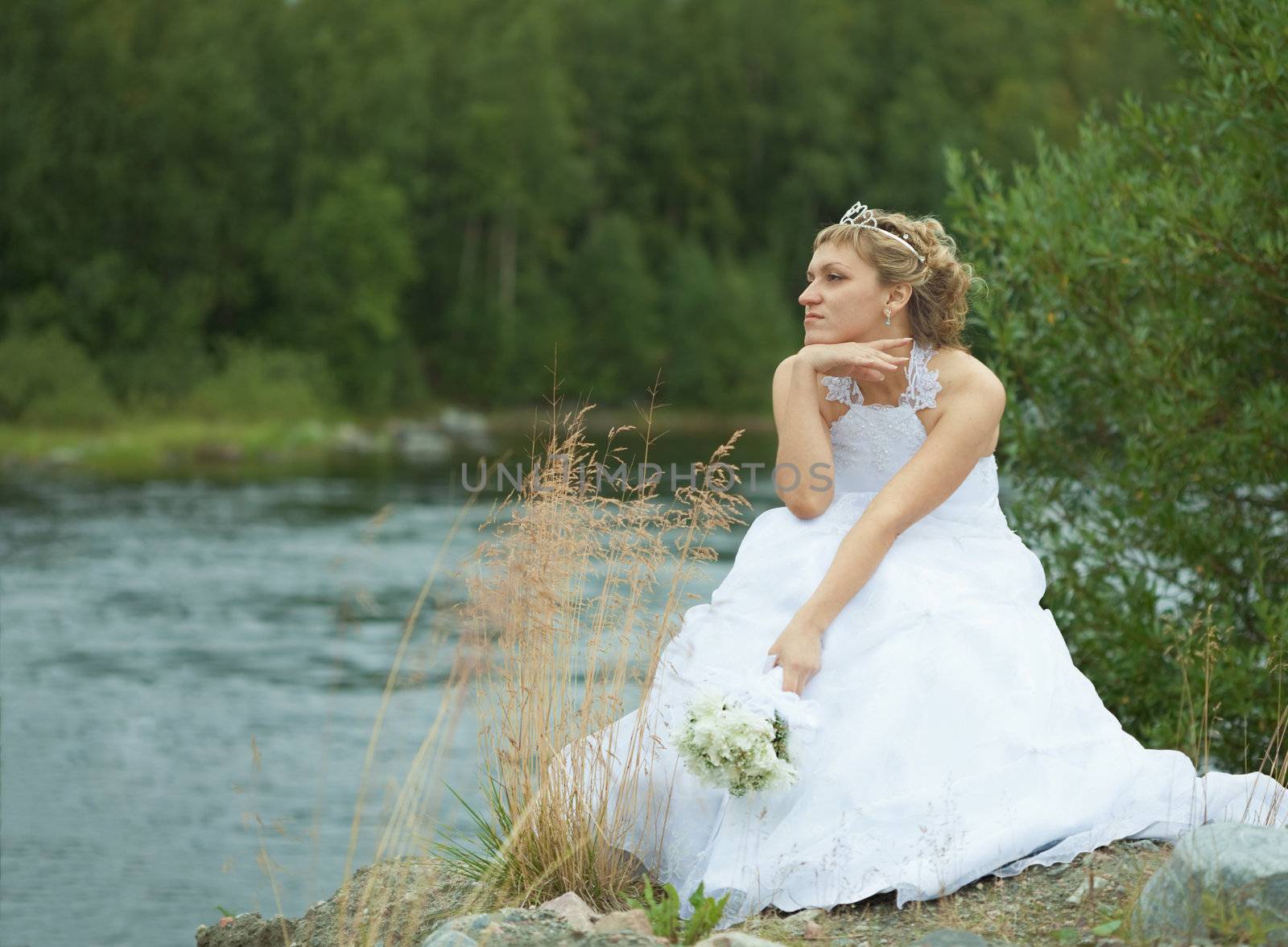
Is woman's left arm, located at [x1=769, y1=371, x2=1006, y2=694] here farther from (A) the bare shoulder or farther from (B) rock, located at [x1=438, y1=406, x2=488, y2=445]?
(B) rock, located at [x1=438, y1=406, x2=488, y2=445]

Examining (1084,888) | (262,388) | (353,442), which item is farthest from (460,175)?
(1084,888)

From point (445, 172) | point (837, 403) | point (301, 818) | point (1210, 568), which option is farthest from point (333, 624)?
point (445, 172)

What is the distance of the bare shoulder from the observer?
4.13m

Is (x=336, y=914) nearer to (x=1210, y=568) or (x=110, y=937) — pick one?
(x=110, y=937)

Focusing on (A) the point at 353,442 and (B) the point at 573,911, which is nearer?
(B) the point at 573,911

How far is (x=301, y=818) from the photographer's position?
850 cm

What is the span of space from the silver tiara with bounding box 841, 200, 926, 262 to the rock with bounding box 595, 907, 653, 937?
6.63ft

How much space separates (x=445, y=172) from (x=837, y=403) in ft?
157

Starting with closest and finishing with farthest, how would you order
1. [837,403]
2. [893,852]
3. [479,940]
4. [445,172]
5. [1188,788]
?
[479,940], [893,852], [1188,788], [837,403], [445,172]

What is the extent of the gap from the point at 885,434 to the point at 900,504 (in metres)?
0.31

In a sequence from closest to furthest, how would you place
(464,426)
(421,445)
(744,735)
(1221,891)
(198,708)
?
1. (1221,891)
2. (744,735)
3. (198,708)
4. (421,445)
5. (464,426)

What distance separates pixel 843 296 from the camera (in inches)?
166

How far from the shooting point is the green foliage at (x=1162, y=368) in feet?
20.2

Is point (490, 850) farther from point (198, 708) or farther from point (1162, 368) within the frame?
point (198, 708)
